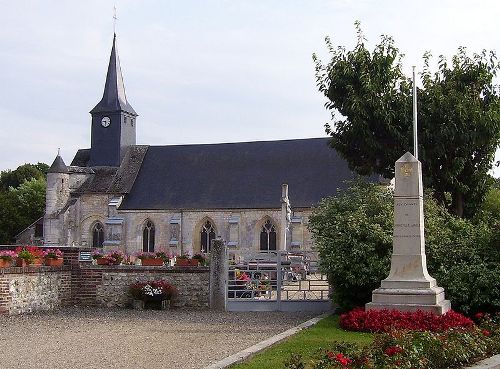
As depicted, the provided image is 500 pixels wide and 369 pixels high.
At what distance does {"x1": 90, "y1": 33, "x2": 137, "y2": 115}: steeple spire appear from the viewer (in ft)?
151

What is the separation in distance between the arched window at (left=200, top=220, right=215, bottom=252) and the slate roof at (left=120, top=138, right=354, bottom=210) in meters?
1.19

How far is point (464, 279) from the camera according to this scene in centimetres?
1420

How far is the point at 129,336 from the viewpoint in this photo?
12188 mm

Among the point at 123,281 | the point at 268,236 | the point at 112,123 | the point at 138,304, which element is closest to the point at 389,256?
the point at 138,304

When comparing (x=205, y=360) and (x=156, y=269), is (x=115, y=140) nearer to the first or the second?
(x=156, y=269)

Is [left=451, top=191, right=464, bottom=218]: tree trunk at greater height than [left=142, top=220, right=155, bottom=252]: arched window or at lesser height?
greater

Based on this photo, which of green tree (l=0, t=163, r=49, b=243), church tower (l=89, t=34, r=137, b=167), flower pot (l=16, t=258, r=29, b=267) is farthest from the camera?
green tree (l=0, t=163, r=49, b=243)

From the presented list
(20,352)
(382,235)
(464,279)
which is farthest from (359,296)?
(20,352)

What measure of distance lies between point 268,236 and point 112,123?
13423 millimetres

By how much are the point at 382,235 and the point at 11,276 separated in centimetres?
844

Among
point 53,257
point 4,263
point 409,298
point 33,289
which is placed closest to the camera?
point 409,298

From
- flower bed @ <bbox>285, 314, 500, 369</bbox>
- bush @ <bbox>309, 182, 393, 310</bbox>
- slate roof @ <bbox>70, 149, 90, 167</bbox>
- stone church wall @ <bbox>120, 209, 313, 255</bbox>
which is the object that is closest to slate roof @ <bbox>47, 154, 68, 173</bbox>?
slate roof @ <bbox>70, 149, 90, 167</bbox>

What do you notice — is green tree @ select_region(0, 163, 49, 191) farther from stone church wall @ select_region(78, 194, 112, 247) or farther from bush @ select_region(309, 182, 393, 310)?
bush @ select_region(309, 182, 393, 310)

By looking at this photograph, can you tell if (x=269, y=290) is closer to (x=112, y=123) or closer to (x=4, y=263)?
(x=4, y=263)
